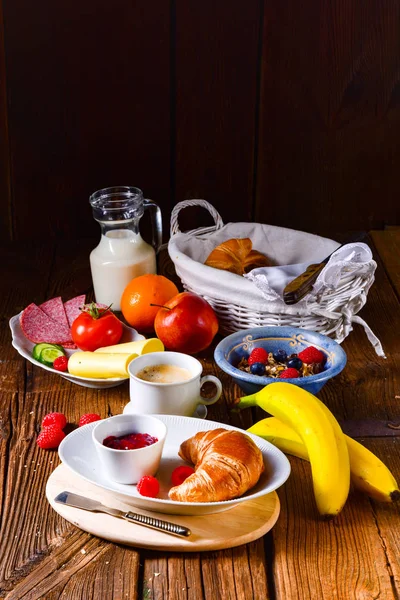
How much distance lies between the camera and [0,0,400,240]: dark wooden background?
2.11 metres

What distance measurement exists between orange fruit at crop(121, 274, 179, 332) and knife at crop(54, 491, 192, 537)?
58cm

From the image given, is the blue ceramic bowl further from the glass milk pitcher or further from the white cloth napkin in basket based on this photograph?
the glass milk pitcher

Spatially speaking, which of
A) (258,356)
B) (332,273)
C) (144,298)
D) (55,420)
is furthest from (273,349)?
(55,420)

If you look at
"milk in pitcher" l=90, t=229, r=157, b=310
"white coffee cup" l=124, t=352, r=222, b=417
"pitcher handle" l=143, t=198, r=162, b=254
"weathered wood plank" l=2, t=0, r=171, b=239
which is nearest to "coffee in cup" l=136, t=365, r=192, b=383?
"white coffee cup" l=124, t=352, r=222, b=417

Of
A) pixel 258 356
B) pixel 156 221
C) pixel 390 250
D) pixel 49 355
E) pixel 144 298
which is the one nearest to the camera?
pixel 258 356

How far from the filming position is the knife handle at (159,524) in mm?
1020

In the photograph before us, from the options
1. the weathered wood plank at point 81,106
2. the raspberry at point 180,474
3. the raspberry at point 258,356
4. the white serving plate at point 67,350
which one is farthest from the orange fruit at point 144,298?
the weathered wood plank at point 81,106

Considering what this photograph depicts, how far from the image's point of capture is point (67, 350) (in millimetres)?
1577

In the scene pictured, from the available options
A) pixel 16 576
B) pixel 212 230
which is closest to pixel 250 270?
pixel 212 230

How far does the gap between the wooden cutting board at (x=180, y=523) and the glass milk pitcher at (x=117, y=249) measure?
2.24 ft

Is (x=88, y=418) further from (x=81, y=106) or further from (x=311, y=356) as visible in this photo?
(x=81, y=106)

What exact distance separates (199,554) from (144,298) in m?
0.69

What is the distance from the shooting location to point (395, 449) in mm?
1260

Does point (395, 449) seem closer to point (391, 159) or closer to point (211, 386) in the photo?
point (211, 386)
